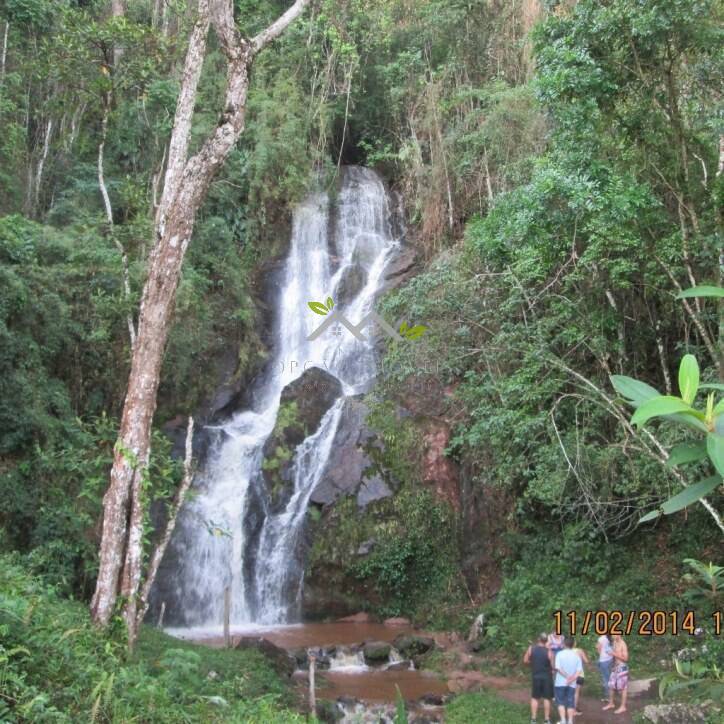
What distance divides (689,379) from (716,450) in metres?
0.32

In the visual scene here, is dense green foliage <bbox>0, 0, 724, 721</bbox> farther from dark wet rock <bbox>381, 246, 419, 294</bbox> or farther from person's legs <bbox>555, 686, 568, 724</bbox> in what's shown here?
person's legs <bbox>555, 686, 568, 724</bbox>

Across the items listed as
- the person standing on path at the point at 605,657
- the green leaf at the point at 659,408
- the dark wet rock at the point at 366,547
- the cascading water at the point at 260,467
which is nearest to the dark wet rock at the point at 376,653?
the dark wet rock at the point at 366,547

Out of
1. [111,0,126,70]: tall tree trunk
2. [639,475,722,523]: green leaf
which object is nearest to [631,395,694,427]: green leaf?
[639,475,722,523]: green leaf

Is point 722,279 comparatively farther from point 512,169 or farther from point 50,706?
point 512,169

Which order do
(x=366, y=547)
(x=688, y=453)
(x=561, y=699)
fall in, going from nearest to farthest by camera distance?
1. (x=688, y=453)
2. (x=561, y=699)
3. (x=366, y=547)

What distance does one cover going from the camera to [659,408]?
149cm

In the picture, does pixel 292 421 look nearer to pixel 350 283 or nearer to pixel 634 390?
pixel 350 283

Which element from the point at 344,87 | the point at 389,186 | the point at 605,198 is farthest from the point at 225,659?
the point at 344,87

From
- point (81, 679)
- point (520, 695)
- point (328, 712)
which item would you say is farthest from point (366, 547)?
point (81, 679)

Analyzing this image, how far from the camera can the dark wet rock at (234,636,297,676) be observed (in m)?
10.1

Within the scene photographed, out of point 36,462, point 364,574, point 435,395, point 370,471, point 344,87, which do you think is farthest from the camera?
point 344,87

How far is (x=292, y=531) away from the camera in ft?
46.7

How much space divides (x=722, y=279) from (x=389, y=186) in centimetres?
1658

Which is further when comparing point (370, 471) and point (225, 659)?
point (370, 471)
